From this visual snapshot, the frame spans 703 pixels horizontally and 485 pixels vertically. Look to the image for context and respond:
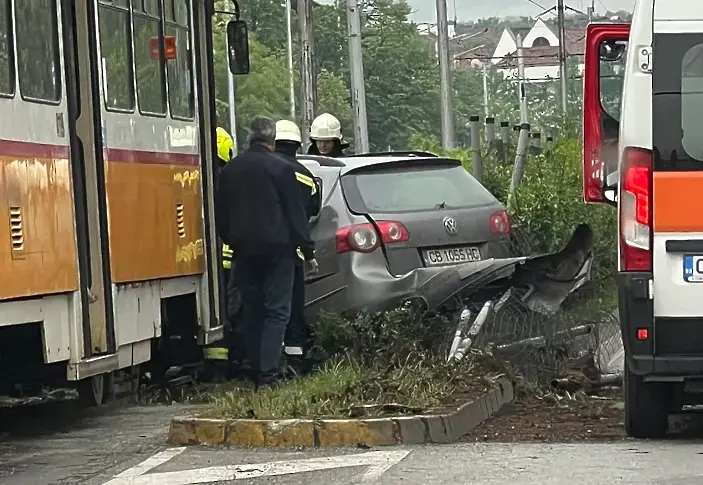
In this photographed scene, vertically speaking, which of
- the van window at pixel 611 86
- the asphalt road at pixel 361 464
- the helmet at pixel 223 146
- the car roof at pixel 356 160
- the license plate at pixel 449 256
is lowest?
the asphalt road at pixel 361 464

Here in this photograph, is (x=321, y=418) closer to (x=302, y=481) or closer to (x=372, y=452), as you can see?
(x=372, y=452)

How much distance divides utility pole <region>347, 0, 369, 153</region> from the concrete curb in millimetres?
18714

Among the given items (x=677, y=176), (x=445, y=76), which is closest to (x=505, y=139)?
(x=677, y=176)

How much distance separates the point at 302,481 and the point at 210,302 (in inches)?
187

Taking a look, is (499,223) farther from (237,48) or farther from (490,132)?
(490,132)

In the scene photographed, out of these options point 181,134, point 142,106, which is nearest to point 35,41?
point 142,106

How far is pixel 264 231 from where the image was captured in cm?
1120

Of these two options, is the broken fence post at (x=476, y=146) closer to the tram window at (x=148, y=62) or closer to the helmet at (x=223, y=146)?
the helmet at (x=223, y=146)

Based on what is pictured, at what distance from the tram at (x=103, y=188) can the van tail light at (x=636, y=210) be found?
9.92ft

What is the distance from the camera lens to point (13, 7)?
8906mm

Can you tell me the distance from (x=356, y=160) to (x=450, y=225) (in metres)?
0.96

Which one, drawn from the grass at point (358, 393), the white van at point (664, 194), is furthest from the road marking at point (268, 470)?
the white van at point (664, 194)

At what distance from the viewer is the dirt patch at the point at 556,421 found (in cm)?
938

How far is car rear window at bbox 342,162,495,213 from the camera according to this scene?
12.5 meters
